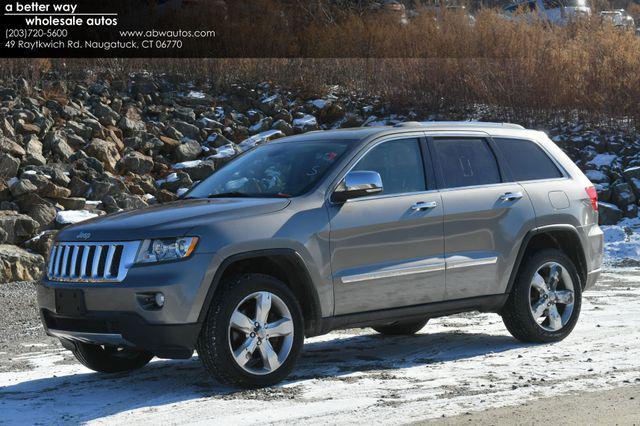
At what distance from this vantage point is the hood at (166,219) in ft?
22.2

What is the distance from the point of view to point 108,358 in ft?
25.7

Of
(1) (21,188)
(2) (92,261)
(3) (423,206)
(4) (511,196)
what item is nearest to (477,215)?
(4) (511,196)

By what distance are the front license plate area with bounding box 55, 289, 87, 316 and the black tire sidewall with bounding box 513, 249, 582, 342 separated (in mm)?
3432

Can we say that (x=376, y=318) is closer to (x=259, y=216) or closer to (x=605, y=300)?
(x=259, y=216)

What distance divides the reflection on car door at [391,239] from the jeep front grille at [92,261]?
1.41 m

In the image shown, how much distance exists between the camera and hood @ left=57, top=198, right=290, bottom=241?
676 cm

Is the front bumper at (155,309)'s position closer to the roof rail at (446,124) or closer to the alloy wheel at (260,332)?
the alloy wheel at (260,332)

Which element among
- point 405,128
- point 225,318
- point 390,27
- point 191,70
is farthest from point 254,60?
point 225,318

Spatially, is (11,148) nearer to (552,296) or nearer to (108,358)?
(108,358)

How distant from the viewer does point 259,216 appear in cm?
702

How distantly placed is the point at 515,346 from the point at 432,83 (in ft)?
46.8

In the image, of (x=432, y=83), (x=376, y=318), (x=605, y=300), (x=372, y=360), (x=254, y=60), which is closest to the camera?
(x=376, y=318)

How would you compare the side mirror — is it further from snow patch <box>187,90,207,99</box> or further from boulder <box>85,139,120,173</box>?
snow patch <box>187,90,207,99</box>

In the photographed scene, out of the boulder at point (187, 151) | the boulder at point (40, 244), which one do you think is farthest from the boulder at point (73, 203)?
the boulder at point (187, 151)
